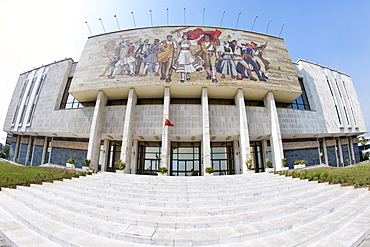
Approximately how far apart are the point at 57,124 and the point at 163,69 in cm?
1707

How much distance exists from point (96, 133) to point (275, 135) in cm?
2235

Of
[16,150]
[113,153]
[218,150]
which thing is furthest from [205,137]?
[16,150]

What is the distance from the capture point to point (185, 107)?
826 inches

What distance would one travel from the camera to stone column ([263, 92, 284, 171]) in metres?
19.4

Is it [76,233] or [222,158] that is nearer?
[76,233]

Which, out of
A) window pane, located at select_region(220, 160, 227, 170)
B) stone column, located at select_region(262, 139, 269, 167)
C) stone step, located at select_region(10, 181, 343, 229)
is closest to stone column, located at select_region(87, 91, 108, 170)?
stone step, located at select_region(10, 181, 343, 229)

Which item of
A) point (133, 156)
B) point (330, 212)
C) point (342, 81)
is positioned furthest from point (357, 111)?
point (133, 156)

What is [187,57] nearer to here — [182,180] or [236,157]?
[236,157]

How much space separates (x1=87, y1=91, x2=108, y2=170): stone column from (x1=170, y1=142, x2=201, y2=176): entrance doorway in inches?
380

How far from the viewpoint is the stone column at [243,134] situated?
62.0 feet

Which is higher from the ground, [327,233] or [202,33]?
[202,33]

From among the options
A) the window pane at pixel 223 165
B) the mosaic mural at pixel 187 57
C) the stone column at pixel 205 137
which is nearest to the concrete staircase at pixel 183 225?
the stone column at pixel 205 137

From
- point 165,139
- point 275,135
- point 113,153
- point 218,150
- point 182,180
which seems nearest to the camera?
point 182,180

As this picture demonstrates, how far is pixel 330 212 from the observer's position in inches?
234
